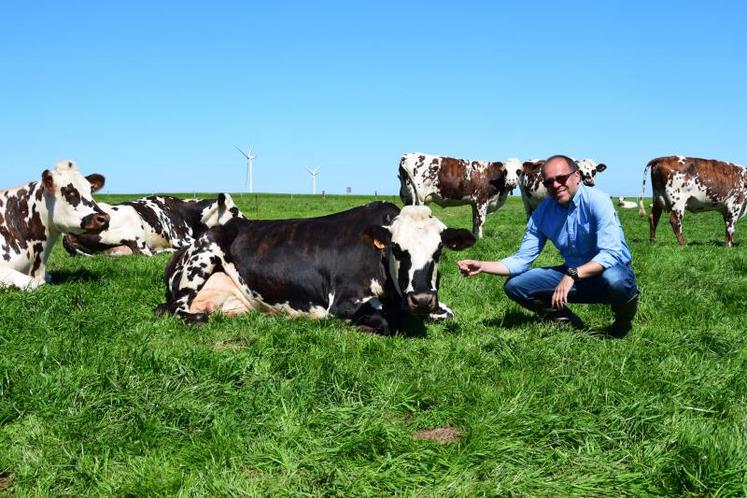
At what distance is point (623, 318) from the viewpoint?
679cm

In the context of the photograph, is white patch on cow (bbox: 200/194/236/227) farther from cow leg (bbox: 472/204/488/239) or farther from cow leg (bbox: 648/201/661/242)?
cow leg (bbox: 648/201/661/242)

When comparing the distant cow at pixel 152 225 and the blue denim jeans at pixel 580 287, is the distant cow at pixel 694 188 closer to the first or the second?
the distant cow at pixel 152 225

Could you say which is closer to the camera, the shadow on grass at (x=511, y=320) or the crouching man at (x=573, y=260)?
the crouching man at (x=573, y=260)

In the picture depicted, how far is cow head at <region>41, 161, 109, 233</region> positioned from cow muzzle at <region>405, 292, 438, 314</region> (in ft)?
16.1

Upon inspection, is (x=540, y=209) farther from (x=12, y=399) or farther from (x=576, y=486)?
(x=12, y=399)

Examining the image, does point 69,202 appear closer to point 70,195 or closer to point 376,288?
point 70,195

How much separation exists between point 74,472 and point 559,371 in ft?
11.3

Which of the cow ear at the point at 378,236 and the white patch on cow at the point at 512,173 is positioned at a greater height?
the white patch on cow at the point at 512,173

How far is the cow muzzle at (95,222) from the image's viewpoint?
9203mm

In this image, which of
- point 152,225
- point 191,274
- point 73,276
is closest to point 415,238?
point 191,274

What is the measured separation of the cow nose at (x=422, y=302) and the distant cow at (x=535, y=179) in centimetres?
1225

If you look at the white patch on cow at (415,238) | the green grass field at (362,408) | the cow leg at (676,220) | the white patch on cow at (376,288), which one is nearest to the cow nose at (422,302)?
the white patch on cow at (415,238)

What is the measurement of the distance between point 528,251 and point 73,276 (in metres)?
6.90

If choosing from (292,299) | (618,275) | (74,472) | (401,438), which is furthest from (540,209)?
(74,472)
